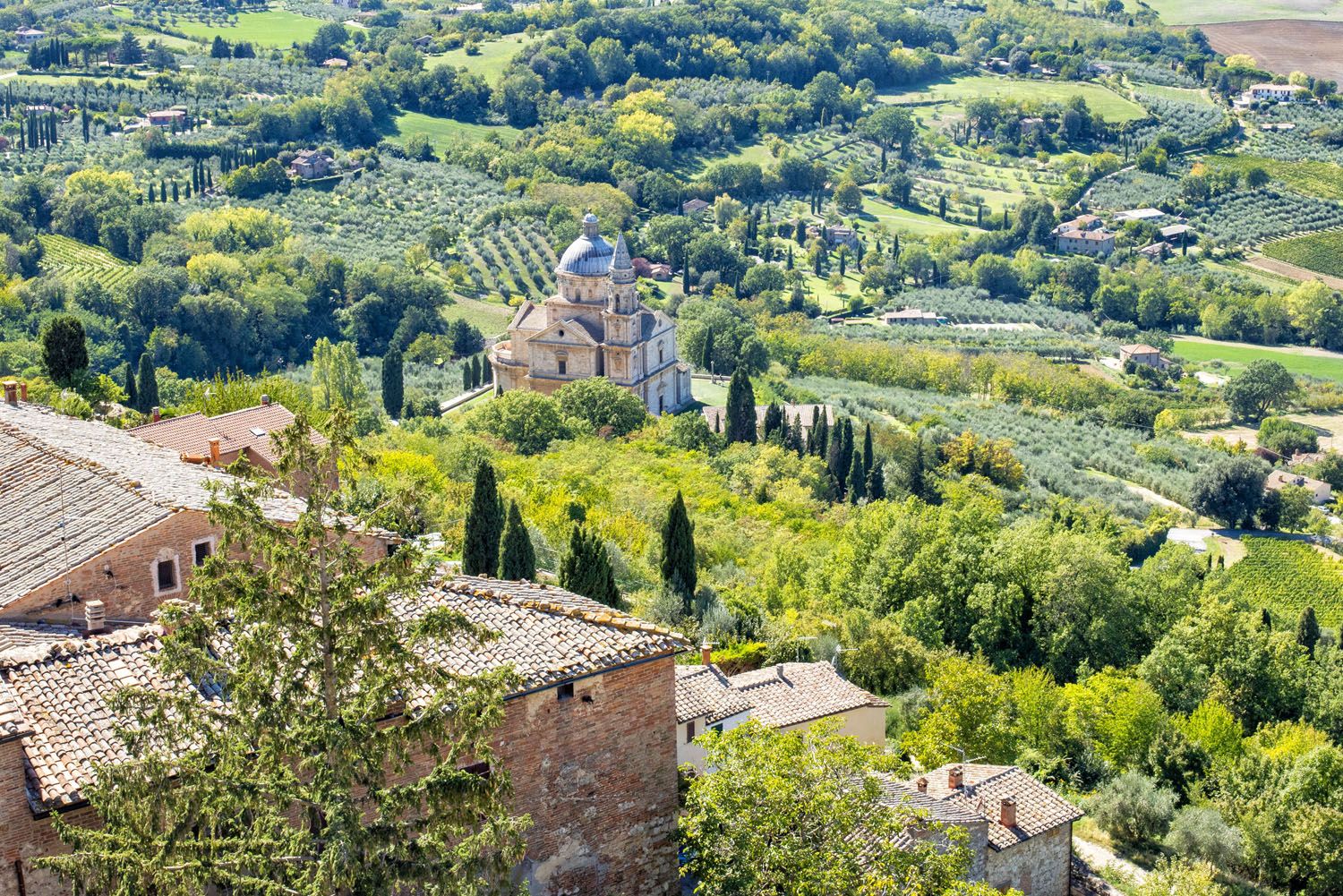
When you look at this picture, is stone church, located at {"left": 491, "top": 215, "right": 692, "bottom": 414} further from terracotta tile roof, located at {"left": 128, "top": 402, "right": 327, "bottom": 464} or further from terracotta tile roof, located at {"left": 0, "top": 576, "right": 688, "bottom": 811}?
terracotta tile roof, located at {"left": 0, "top": 576, "right": 688, "bottom": 811}

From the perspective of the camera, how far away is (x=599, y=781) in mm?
18375

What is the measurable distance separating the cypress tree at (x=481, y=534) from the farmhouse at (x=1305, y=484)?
62201mm

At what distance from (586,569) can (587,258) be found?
49031 mm

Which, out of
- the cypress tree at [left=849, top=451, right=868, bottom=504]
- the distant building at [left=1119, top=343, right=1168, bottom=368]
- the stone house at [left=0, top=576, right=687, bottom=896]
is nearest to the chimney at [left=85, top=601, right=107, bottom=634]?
the stone house at [left=0, top=576, right=687, bottom=896]

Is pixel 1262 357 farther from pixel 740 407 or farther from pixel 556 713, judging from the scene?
pixel 556 713

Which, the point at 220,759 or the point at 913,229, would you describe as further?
the point at 913,229

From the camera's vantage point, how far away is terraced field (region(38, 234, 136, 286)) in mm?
98438

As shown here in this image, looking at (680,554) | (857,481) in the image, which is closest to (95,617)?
(680,554)

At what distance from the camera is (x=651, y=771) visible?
18.8m

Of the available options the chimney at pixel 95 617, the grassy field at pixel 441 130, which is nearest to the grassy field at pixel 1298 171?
the grassy field at pixel 441 130

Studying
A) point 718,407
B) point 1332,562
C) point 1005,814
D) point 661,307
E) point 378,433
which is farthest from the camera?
point 661,307

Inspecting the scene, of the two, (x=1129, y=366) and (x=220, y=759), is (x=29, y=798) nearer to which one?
(x=220, y=759)

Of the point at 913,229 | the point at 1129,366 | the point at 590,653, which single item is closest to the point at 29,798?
the point at 590,653

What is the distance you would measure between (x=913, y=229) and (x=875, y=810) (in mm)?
136982
